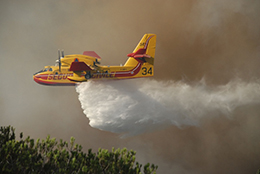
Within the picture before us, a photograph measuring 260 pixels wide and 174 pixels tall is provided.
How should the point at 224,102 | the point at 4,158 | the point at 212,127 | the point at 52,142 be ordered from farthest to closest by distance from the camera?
1. the point at 212,127
2. the point at 224,102
3. the point at 52,142
4. the point at 4,158

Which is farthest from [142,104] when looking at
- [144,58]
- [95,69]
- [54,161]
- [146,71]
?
[54,161]

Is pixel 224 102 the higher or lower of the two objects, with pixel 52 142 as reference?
higher

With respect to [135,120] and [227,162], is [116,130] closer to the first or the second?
[135,120]

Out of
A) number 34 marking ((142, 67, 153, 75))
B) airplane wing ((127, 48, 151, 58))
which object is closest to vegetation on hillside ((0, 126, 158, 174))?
number 34 marking ((142, 67, 153, 75))

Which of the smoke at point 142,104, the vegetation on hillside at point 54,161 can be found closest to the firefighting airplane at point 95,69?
the smoke at point 142,104

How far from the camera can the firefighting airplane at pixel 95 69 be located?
28.3 metres

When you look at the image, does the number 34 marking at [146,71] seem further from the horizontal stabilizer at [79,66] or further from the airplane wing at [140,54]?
the horizontal stabilizer at [79,66]

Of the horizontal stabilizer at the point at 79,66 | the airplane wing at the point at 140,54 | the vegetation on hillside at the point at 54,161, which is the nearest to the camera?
the vegetation on hillside at the point at 54,161

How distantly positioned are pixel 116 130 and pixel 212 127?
94.5ft

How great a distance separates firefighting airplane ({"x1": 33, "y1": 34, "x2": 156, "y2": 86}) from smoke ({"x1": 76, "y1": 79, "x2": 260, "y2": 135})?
940 mm

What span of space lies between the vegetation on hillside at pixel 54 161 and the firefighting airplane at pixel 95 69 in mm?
8313

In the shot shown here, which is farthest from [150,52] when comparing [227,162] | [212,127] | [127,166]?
[227,162]

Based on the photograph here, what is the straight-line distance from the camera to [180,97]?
32344 millimetres

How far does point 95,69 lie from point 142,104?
4911 mm
